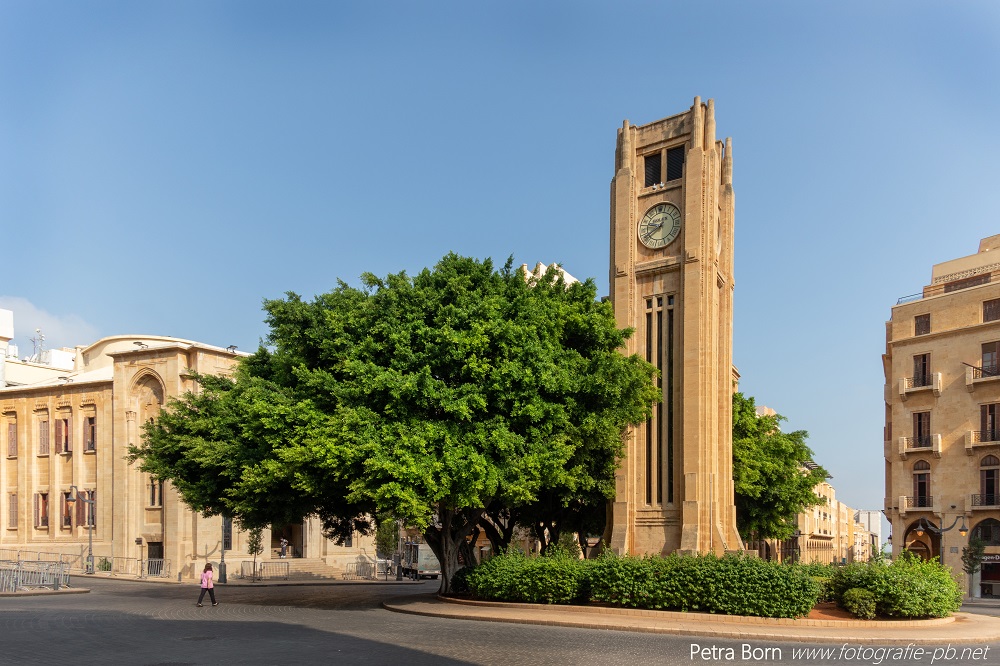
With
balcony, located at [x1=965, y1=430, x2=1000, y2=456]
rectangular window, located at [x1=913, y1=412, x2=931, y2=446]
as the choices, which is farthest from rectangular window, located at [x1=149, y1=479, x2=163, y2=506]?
balcony, located at [x1=965, y1=430, x2=1000, y2=456]

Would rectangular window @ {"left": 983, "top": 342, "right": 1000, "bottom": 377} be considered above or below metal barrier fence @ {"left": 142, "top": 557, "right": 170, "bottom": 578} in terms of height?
above

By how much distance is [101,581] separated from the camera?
45656 mm

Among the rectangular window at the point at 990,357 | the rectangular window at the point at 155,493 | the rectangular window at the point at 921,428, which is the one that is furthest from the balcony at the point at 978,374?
the rectangular window at the point at 155,493

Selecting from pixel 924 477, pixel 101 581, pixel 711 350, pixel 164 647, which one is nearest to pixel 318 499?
pixel 164 647

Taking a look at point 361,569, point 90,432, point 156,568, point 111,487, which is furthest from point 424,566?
point 90,432

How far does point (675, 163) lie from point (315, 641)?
23.0 meters

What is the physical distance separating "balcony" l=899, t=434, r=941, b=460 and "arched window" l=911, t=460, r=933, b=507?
3.00ft

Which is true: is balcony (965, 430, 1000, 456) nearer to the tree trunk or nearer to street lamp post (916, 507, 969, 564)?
street lamp post (916, 507, 969, 564)

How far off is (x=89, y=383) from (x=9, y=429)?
9228 mm

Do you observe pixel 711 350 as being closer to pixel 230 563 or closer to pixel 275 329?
pixel 275 329

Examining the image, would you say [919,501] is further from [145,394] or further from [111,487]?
[111,487]

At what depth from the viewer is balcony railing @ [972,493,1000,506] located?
4962cm

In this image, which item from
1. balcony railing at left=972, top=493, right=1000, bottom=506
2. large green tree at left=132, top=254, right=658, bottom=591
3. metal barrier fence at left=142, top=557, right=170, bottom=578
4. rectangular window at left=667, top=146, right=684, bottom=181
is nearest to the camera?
large green tree at left=132, top=254, right=658, bottom=591

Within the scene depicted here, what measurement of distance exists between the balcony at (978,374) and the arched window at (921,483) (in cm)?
553
